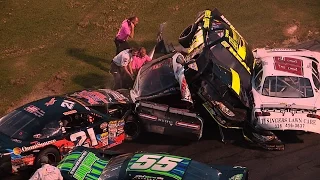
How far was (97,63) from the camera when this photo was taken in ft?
54.8

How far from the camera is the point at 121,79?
47.0 feet

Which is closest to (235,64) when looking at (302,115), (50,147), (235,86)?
(235,86)

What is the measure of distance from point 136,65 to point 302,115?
4639mm

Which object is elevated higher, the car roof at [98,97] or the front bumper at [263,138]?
the car roof at [98,97]

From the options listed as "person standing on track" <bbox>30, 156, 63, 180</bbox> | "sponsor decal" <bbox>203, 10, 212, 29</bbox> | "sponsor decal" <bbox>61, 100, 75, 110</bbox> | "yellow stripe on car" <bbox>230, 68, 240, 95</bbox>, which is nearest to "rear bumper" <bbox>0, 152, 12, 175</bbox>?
"sponsor decal" <bbox>61, 100, 75, 110</bbox>

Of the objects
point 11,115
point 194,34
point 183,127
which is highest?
point 194,34

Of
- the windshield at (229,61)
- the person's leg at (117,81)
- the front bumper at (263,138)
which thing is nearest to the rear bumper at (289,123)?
the front bumper at (263,138)

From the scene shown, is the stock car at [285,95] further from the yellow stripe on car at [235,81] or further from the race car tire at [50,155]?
the race car tire at [50,155]

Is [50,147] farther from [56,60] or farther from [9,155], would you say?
[56,60]

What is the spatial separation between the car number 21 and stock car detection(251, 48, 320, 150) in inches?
135

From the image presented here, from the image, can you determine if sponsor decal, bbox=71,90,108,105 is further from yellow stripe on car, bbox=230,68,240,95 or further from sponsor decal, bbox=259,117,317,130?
sponsor decal, bbox=259,117,317,130

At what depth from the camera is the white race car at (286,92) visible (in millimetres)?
11875

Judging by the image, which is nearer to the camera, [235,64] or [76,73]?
[235,64]

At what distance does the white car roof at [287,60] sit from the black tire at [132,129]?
3.31m
